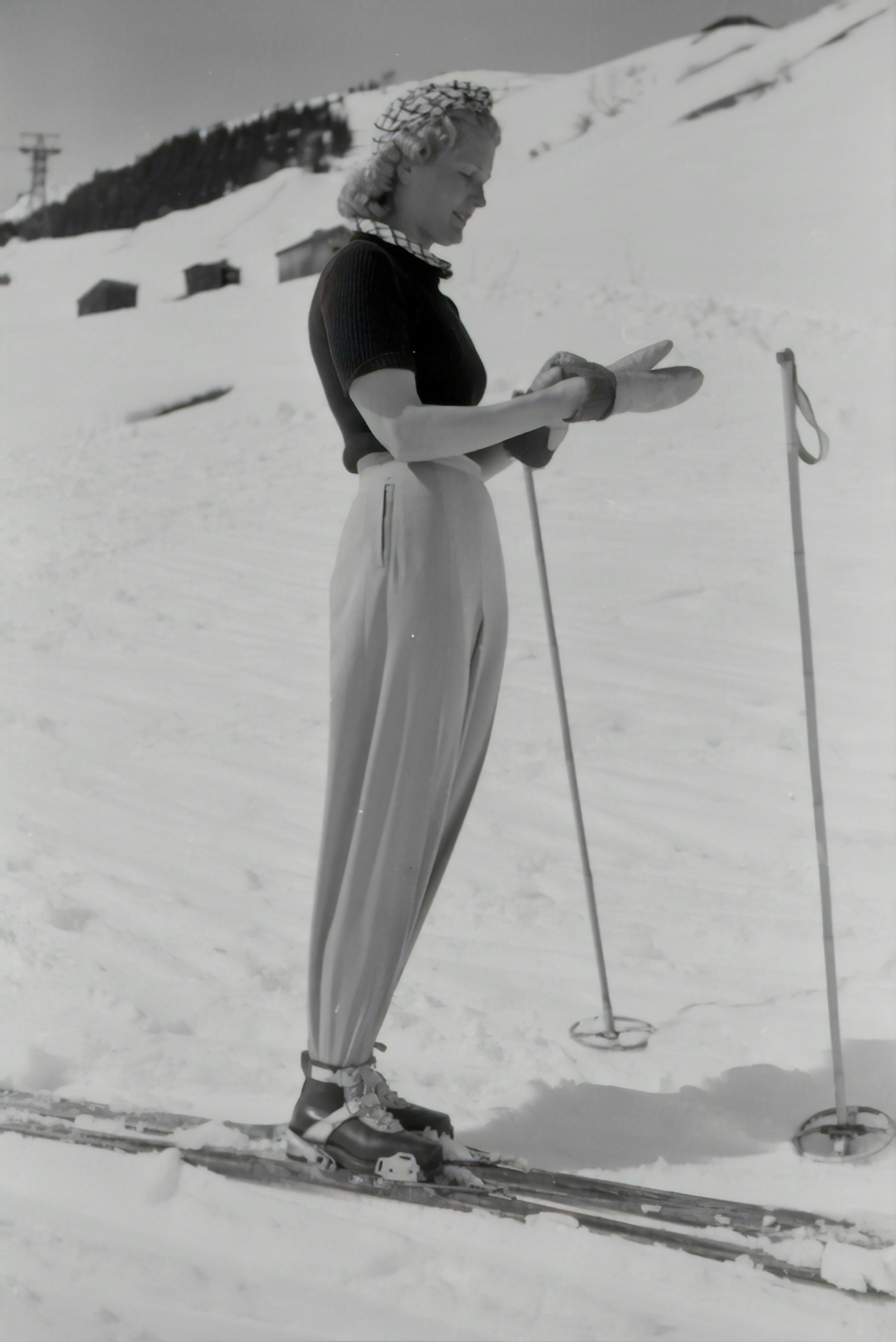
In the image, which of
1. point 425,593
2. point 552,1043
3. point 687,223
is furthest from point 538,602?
point 425,593

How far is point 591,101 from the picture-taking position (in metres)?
→ 6.98

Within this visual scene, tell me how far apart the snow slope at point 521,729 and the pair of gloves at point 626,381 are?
1043 mm

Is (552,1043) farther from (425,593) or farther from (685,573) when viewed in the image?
(685,573)

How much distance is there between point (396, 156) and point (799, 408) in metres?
0.67

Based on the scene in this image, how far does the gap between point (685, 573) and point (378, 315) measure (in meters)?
4.09

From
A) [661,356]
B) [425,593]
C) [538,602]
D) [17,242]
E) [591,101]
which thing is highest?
[591,101]

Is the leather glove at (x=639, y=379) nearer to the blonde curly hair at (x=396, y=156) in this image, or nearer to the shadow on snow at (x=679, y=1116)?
the blonde curly hair at (x=396, y=156)

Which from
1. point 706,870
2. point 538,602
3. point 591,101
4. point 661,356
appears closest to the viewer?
point 661,356

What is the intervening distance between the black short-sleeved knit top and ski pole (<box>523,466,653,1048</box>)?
1.08ft

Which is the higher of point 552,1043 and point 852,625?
point 852,625

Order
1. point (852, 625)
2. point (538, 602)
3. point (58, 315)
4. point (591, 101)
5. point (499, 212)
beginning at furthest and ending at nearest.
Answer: point (499, 212) → point (591, 101) → point (58, 315) → point (538, 602) → point (852, 625)

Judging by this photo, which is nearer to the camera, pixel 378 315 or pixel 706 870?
pixel 378 315

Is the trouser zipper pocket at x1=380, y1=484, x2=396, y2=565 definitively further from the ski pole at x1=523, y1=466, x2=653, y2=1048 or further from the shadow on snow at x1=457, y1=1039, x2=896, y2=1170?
the shadow on snow at x1=457, y1=1039, x2=896, y2=1170

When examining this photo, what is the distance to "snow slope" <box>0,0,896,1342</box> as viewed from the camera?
1.64m
